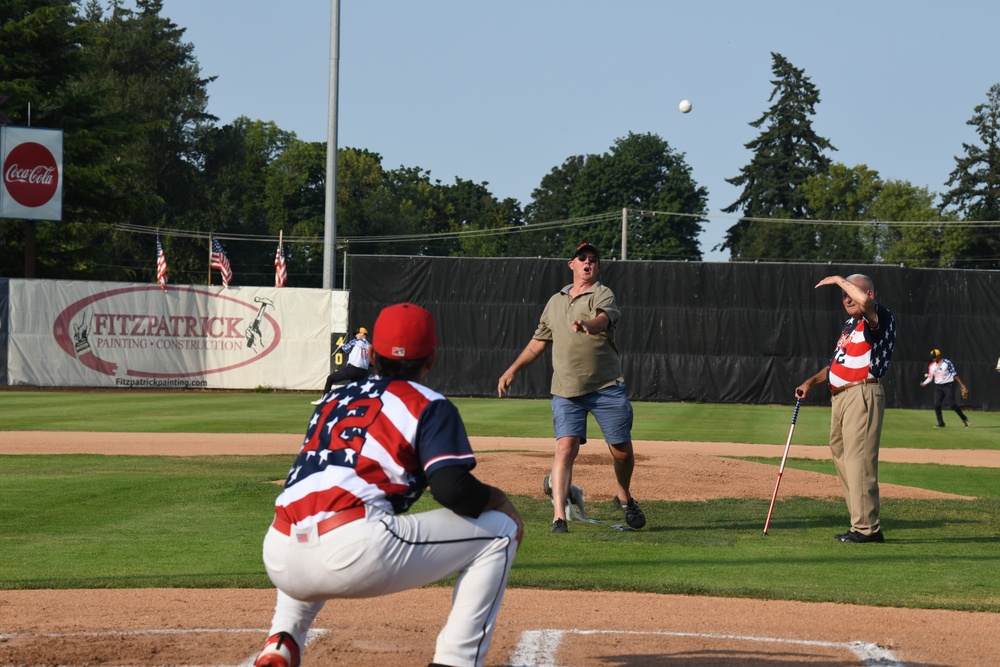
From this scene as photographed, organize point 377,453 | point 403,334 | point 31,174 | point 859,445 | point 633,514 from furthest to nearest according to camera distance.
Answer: point 31,174
point 633,514
point 859,445
point 403,334
point 377,453

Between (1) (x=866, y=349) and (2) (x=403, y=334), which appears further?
(1) (x=866, y=349)

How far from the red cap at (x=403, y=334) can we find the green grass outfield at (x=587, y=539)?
10.3 ft

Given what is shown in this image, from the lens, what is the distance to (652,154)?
257 feet

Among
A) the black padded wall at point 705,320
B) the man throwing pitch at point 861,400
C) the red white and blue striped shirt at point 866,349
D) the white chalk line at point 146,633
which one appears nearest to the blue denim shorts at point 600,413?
the man throwing pitch at point 861,400

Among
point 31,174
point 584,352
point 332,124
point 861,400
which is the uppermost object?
point 332,124

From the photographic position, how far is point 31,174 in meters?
30.3

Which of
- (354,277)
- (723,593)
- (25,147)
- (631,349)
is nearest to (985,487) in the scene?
(723,593)

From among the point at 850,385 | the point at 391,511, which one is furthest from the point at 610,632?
the point at 850,385

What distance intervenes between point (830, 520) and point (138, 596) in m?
5.77

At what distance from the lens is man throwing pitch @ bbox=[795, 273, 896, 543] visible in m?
7.75

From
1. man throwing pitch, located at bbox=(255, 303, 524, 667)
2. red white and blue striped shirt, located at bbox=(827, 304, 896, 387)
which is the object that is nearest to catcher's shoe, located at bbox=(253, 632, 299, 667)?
man throwing pitch, located at bbox=(255, 303, 524, 667)

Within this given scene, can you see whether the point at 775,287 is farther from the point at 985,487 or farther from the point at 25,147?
the point at 25,147

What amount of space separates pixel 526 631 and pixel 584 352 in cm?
303

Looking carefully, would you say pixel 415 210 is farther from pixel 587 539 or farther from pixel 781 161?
pixel 587 539
